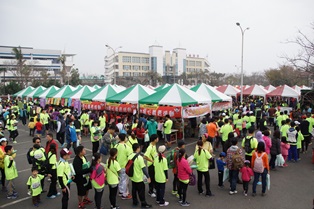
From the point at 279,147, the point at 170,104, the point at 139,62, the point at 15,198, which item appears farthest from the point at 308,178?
the point at 139,62

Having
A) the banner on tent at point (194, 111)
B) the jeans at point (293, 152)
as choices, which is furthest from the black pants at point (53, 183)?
the jeans at point (293, 152)

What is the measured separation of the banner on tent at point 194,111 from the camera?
11759mm

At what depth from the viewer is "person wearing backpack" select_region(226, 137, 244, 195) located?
5.82 m

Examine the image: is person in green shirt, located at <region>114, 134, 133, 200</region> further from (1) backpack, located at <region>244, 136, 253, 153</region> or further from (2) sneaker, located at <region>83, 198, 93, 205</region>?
(1) backpack, located at <region>244, 136, 253, 153</region>

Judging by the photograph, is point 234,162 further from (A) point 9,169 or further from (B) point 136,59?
(B) point 136,59

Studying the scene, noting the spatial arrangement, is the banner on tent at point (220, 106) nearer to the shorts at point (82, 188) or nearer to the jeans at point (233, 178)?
the jeans at point (233, 178)

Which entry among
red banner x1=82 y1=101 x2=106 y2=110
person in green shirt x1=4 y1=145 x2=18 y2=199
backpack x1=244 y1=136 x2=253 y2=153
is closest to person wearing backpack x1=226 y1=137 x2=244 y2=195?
backpack x1=244 y1=136 x2=253 y2=153

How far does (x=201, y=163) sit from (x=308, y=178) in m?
3.76

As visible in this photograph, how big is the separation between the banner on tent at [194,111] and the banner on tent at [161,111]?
0.30 metres

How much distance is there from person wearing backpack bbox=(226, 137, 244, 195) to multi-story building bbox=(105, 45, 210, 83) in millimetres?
68617

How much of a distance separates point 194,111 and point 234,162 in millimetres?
6383

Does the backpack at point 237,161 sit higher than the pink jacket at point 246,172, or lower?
higher

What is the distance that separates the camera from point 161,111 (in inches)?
489

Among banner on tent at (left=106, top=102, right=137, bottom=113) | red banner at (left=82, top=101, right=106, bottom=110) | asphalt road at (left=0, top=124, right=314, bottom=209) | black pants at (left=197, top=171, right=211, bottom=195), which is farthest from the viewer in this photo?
red banner at (left=82, top=101, right=106, bottom=110)
